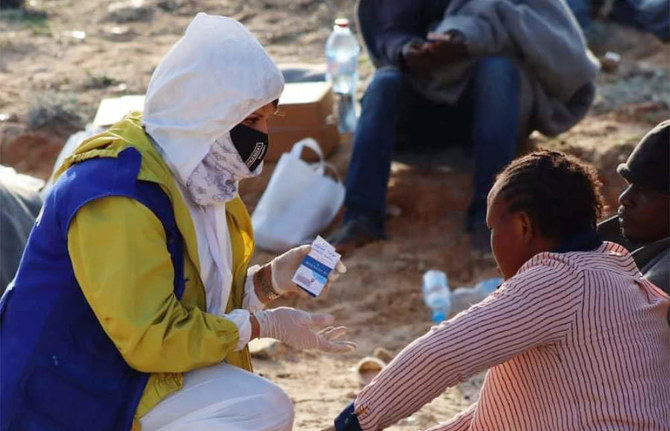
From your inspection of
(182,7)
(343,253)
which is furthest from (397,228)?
(182,7)

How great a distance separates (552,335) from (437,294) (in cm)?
273

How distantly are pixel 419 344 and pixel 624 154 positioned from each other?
148 inches

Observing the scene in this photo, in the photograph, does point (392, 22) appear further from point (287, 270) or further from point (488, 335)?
point (488, 335)

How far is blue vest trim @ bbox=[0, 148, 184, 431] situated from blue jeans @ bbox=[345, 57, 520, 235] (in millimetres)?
2910

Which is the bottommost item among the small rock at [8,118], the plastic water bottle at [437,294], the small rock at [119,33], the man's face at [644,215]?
the small rock at [119,33]

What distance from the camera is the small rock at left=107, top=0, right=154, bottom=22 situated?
9.86 m

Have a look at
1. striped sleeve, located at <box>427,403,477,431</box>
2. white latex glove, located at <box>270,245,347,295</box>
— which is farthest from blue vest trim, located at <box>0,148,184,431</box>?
striped sleeve, located at <box>427,403,477,431</box>

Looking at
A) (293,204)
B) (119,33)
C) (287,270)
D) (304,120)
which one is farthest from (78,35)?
(287,270)

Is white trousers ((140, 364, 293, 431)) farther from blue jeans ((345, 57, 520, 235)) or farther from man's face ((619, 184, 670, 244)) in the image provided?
blue jeans ((345, 57, 520, 235))

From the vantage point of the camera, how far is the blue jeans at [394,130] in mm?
5715

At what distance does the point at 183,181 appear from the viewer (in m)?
3.06

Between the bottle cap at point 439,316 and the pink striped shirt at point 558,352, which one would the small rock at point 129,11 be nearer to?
the bottle cap at point 439,316

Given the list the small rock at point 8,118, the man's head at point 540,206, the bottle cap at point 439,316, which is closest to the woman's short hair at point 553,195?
the man's head at point 540,206

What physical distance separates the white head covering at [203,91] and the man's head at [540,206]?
0.68 m
